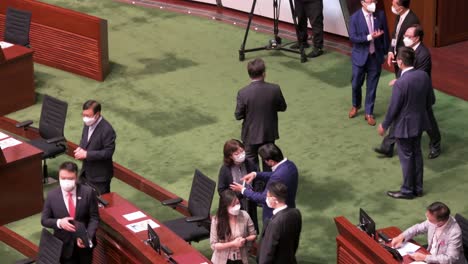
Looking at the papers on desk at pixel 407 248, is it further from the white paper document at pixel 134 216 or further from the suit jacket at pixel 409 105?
the white paper document at pixel 134 216

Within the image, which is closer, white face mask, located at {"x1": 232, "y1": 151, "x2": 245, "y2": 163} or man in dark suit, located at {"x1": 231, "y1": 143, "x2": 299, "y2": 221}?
man in dark suit, located at {"x1": 231, "y1": 143, "x2": 299, "y2": 221}

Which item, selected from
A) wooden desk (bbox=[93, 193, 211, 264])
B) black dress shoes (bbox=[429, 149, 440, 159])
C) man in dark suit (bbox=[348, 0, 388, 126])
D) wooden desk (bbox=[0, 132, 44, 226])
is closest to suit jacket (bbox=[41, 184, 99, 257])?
wooden desk (bbox=[93, 193, 211, 264])

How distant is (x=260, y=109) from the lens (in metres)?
8.70

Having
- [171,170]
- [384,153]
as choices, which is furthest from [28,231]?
[384,153]

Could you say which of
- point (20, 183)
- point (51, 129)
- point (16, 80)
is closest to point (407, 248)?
point (20, 183)

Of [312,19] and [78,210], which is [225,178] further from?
[312,19]

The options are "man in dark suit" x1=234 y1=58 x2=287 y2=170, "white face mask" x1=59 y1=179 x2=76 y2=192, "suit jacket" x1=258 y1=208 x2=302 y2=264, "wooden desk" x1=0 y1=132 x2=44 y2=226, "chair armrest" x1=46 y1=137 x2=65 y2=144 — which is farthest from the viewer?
"chair armrest" x1=46 y1=137 x2=65 y2=144

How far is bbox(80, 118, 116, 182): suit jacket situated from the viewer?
8477mm

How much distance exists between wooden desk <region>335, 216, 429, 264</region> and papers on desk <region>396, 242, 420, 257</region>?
0.13 ft

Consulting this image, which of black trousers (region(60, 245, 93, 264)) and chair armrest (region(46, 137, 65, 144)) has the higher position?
chair armrest (region(46, 137, 65, 144))

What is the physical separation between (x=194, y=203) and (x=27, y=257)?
1.54 metres

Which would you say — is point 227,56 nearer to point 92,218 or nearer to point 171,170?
point 171,170

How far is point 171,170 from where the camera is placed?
32.9 ft

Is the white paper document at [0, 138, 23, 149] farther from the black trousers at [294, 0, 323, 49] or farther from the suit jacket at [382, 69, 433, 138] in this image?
the black trousers at [294, 0, 323, 49]
